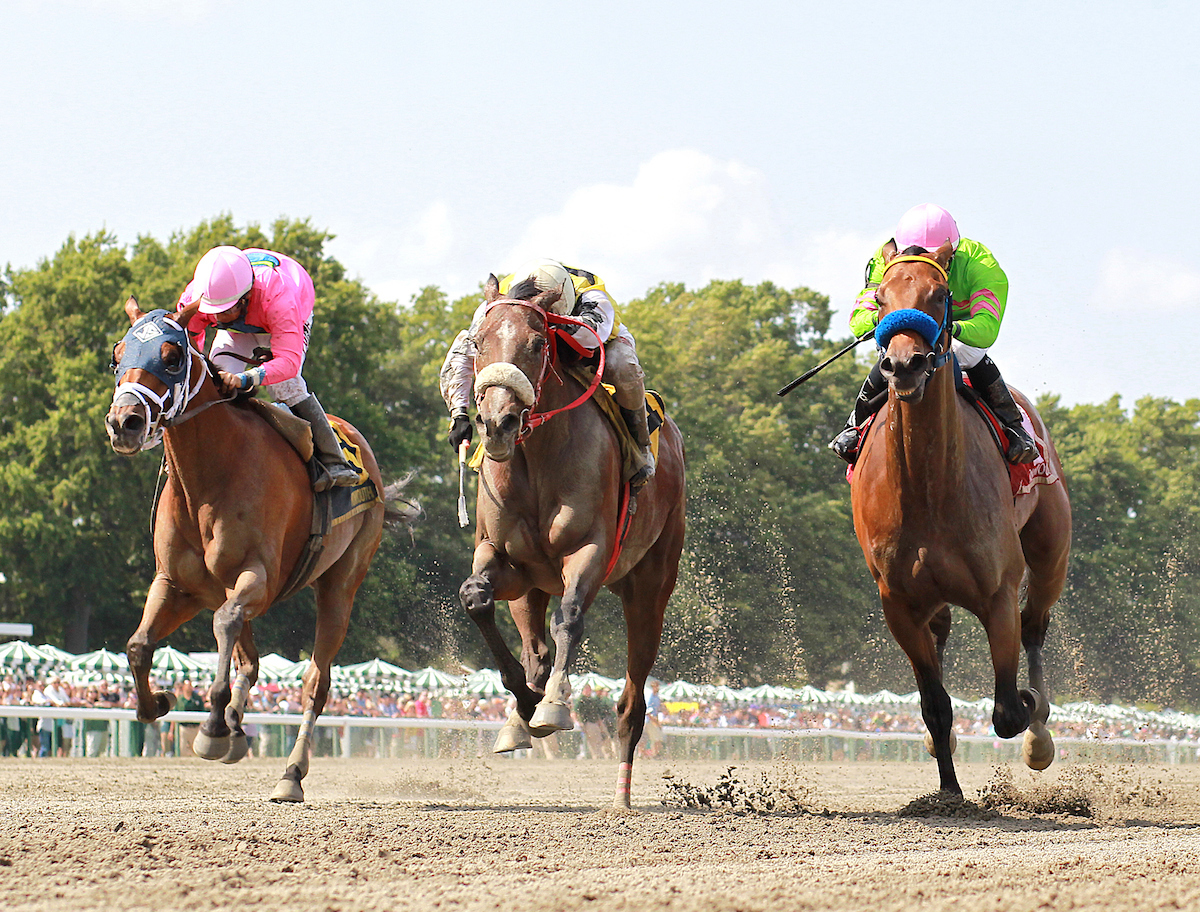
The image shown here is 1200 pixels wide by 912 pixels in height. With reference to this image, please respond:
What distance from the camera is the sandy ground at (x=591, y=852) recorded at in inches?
214

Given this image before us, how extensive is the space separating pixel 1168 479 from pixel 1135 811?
46222 millimetres

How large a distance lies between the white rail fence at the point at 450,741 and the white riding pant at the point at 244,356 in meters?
9.19

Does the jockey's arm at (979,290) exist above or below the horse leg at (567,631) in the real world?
above

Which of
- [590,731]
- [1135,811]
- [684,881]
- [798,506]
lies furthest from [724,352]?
[684,881]

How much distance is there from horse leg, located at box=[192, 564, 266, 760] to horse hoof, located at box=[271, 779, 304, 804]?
1.33m

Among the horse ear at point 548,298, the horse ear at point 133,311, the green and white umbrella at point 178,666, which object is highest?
the horse ear at point 133,311

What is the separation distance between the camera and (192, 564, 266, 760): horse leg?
909cm

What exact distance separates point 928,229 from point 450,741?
15055 millimetres

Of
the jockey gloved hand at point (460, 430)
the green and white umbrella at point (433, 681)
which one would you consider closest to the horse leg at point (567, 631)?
the jockey gloved hand at point (460, 430)

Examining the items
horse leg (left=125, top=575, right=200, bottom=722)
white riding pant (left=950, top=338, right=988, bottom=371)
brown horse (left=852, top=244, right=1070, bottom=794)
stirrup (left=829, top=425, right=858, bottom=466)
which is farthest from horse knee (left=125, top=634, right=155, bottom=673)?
white riding pant (left=950, top=338, right=988, bottom=371)

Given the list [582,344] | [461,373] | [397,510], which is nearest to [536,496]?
[461,373]

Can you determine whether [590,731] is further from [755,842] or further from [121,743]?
[755,842]

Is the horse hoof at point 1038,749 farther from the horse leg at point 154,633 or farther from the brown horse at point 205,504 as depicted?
the horse leg at point 154,633

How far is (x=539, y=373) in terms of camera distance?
852 cm
